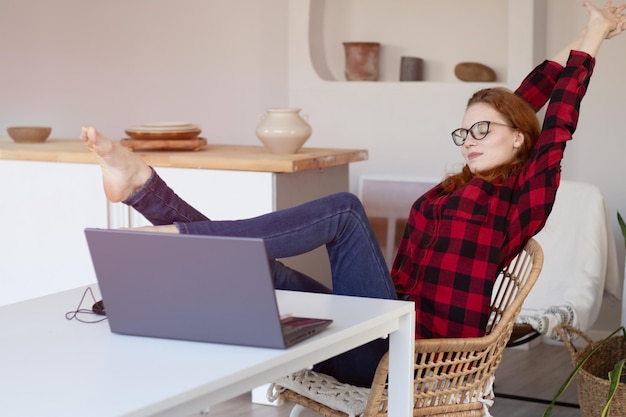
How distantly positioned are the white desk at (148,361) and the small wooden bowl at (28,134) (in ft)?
6.72

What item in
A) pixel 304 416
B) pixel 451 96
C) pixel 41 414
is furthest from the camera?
pixel 451 96

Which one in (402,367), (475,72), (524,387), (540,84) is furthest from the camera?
(475,72)

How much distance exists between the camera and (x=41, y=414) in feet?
4.07

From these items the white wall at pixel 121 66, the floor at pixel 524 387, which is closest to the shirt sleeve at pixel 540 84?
the floor at pixel 524 387

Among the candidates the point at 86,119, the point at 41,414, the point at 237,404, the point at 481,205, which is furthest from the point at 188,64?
the point at 41,414

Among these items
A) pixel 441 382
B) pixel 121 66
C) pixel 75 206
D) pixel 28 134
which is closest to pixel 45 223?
pixel 75 206

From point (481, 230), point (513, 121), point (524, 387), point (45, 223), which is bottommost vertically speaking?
point (524, 387)

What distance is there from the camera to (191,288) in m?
1.53

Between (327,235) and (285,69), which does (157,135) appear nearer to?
(327,235)

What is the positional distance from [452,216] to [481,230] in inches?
3.2

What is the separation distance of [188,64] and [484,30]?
5.81 ft

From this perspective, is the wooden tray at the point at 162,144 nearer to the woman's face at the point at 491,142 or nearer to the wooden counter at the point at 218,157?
the wooden counter at the point at 218,157

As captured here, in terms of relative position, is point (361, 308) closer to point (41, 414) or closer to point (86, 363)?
point (86, 363)

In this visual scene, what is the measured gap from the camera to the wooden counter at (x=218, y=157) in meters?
3.09
